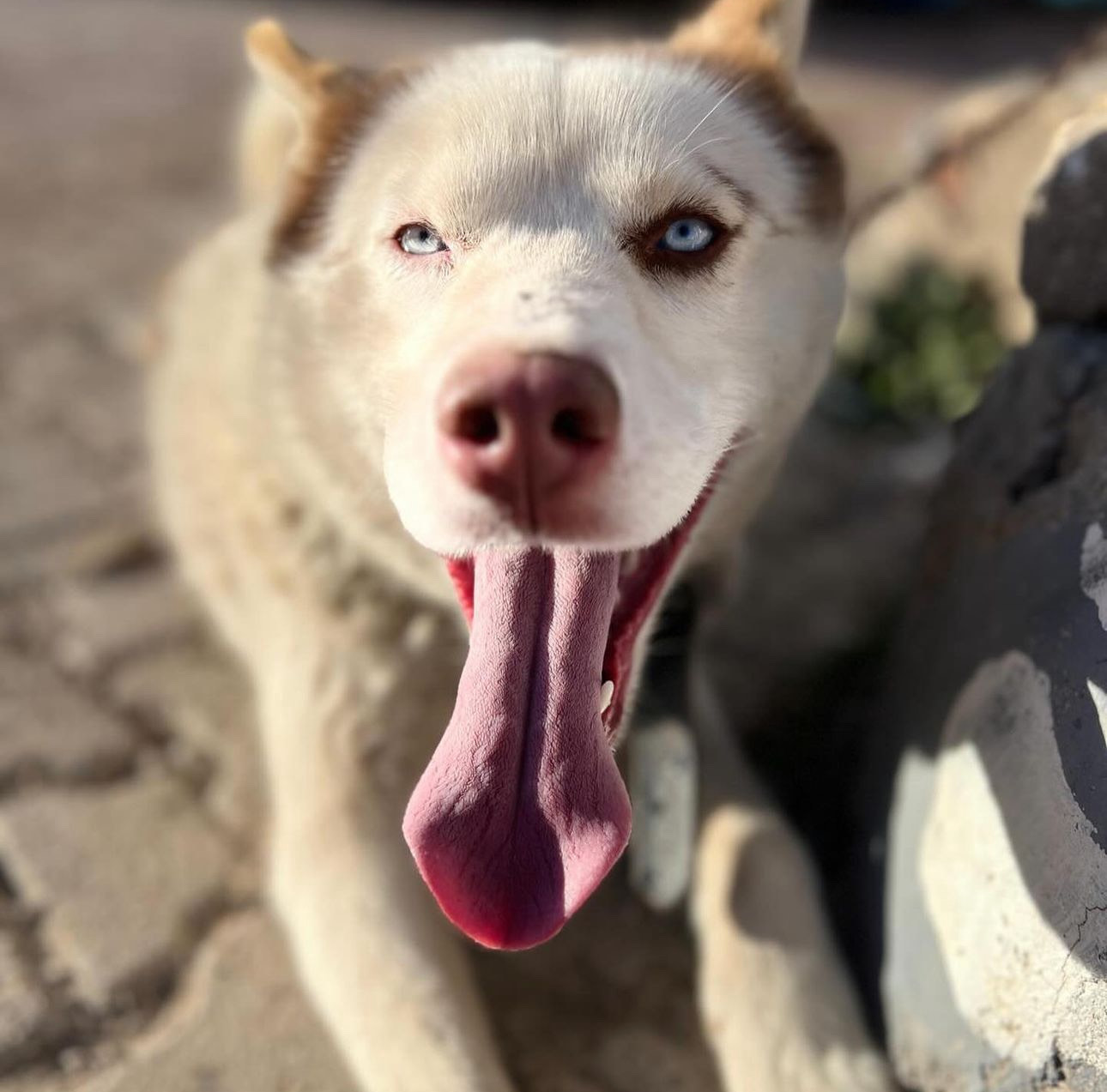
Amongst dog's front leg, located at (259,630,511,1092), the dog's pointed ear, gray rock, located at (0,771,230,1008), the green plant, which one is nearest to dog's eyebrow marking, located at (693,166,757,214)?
the dog's pointed ear

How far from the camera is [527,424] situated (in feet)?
3.79

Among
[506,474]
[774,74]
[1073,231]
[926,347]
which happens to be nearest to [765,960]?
[506,474]

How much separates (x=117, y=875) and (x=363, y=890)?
0.49 meters

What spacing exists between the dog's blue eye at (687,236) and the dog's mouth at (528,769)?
42cm

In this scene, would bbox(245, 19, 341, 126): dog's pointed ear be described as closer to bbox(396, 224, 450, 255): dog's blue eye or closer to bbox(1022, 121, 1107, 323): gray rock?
bbox(396, 224, 450, 255): dog's blue eye

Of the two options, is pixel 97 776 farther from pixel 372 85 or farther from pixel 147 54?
pixel 147 54

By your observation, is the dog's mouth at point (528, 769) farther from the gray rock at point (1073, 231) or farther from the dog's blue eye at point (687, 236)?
the gray rock at point (1073, 231)

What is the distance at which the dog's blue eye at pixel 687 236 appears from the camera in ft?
4.87

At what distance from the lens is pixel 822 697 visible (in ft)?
8.12

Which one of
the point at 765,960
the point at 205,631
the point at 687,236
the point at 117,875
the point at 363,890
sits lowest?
the point at 205,631

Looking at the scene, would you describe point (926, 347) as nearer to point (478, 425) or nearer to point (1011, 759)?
point (1011, 759)

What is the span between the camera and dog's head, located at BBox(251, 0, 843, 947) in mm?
1216

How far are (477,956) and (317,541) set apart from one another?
29.5 inches

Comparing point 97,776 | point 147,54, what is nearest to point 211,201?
point 147,54
